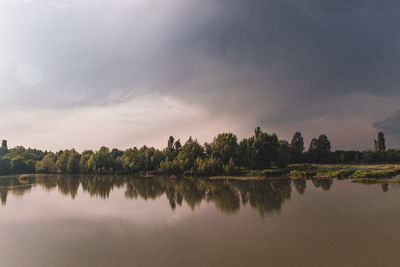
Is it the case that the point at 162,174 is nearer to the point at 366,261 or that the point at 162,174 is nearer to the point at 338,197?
the point at 338,197

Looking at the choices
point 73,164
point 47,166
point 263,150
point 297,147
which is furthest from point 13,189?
point 297,147

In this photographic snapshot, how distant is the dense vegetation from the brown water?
37.7 m

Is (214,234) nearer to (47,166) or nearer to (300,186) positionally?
(300,186)

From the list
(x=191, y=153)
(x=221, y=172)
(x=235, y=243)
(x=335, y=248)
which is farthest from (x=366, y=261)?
(x=191, y=153)

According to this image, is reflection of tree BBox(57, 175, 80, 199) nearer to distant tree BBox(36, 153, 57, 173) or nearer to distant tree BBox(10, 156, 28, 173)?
distant tree BBox(36, 153, 57, 173)

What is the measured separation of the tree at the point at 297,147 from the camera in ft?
278

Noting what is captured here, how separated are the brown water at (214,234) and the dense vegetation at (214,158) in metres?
37.7

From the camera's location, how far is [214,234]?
15.9 m

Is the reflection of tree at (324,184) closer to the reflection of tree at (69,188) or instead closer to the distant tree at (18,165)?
the reflection of tree at (69,188)

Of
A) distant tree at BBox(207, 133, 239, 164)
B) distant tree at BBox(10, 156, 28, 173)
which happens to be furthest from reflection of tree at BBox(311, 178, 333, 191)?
distant tree at BBox(10, 156, 28, 173)

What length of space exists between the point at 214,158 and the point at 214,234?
159ft

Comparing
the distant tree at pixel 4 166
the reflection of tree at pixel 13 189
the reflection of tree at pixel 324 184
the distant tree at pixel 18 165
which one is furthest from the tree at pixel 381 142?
the distant tree at pixel 4 166

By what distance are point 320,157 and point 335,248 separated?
3045 inches

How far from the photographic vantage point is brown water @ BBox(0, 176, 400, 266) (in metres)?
12.1
